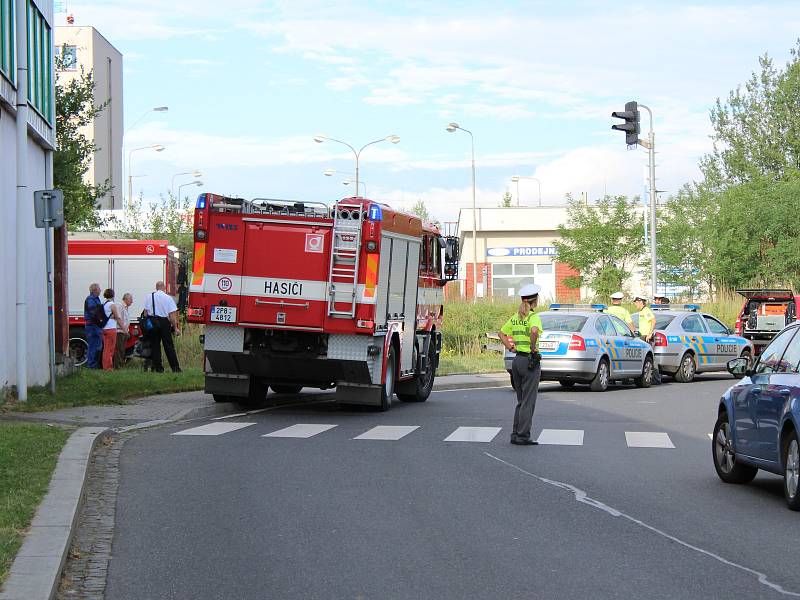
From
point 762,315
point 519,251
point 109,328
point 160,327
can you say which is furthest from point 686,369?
point 519,251

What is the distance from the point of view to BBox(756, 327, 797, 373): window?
35.4 ft

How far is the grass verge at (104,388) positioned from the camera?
18188 mm

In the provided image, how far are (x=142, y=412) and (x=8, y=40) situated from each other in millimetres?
6154

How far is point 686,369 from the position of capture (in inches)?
1146

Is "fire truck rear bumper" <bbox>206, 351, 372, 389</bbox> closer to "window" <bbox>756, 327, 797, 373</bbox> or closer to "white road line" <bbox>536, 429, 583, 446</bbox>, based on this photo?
"white road line" <bbox>536, 429, 583, 446</bbox>

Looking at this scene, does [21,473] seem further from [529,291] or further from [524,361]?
[529,291]

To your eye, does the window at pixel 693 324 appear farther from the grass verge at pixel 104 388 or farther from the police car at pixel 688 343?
the grass verge at pixel 104 388

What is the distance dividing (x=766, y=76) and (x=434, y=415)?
6434cm

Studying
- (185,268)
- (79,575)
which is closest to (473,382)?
(185,268)

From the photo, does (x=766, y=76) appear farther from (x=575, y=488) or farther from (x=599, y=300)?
(x=575, y=488)

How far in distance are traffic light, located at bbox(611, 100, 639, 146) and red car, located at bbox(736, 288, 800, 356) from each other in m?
7.73

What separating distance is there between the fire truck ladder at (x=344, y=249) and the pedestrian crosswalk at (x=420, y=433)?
6.66 feet

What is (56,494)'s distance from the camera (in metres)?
9.42

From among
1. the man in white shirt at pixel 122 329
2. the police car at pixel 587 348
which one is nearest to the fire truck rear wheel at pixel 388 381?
the police car at pixel 587 348
